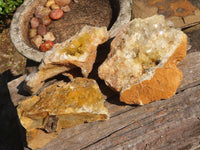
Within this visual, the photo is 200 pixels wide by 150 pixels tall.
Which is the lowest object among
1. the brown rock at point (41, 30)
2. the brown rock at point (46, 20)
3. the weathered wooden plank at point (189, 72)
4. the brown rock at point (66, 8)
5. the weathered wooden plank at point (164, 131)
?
the weathered wooden plank at point (164, 131)

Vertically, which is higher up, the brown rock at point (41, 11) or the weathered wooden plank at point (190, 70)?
the brown rock at point (41, 11)

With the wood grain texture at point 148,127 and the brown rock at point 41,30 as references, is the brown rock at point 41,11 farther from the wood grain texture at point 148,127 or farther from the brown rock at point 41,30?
the wood grain texture at point 148,127

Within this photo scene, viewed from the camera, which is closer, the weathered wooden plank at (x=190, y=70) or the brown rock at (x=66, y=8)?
the weathered wooden plank at (x=190, y=70)

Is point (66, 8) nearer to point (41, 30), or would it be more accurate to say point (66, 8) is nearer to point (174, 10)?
point (41, 30)

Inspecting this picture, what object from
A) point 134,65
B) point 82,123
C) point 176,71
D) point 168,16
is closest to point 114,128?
point 82,123

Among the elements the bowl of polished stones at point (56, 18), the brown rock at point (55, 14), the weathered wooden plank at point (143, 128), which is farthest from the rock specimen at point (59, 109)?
the brown rock at point (55, 14)

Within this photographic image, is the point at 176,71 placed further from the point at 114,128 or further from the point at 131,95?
the point at 114,128
